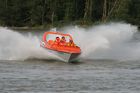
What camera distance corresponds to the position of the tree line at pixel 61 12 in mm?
104750

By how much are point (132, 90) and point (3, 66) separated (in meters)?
10.4

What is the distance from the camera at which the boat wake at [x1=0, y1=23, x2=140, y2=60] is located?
37844 millimetres

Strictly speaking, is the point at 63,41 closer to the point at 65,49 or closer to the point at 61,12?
the point at 65,49

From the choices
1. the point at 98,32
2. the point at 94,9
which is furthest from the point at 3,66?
the point at 94,9

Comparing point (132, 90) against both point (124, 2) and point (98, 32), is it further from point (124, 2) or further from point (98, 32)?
point (124, 2)

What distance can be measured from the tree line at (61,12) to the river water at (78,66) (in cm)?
5850

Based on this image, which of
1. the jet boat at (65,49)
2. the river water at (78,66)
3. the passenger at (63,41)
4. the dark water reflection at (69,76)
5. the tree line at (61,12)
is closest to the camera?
the dark water reflection at (69,76)

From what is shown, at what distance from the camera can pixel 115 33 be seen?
1710 inches

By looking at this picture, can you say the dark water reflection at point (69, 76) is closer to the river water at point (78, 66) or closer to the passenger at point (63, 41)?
the river water at point (78, 66)

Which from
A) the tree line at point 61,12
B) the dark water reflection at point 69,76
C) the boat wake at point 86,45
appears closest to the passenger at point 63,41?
the boat wake at point 86,45

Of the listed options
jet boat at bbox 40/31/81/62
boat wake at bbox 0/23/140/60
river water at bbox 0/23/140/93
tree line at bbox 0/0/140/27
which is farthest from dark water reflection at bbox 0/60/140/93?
tree line at bbox 0/0/140/27

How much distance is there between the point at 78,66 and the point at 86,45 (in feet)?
20.6

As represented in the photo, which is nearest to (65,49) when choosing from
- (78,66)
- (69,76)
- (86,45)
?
(78,66)

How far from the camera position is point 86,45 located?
39688 millimetres
